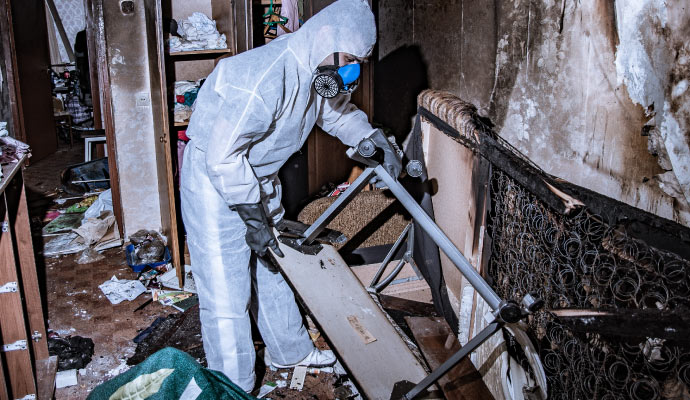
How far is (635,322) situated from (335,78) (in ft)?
4.23

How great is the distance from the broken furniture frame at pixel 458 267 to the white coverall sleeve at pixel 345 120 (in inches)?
15.0

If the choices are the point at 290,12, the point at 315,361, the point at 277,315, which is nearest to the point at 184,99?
the point at 290,12

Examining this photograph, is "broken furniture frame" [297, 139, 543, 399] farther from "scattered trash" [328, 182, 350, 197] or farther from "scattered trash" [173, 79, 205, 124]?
"scattered trash" [173, 79, 205, 124]

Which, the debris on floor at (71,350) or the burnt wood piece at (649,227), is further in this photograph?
the debris on floor at (71,350)

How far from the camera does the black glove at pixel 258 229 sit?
208 centimetres

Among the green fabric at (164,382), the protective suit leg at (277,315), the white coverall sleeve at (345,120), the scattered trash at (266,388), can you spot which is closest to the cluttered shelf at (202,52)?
the white coverall sleeve at (345,120)

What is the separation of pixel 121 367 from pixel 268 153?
1.37 m

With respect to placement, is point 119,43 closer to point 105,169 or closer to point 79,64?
point 105,169

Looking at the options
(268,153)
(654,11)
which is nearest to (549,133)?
(654,11)

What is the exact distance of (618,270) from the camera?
1.34 m

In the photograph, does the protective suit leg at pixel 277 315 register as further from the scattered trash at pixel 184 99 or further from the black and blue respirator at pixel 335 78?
the scattered trash at pixel 184 99

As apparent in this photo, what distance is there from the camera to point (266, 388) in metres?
2.52

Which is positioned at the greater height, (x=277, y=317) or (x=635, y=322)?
(x=635, y=322)

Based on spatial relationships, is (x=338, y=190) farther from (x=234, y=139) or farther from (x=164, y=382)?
(x=164, y=382)
